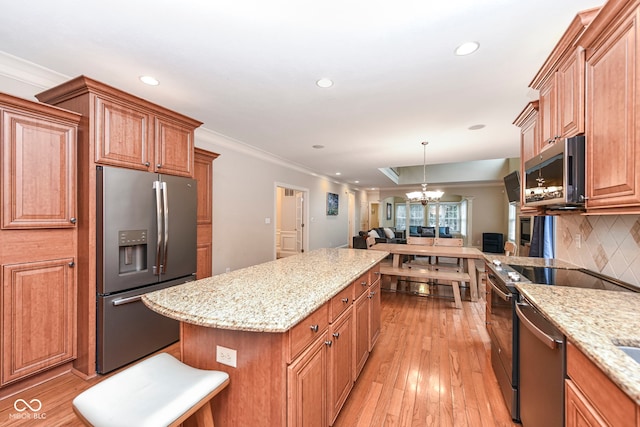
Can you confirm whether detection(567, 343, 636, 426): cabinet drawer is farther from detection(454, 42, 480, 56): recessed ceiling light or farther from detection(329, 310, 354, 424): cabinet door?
detection(454, 42, 480, 56): recessed ceiling light

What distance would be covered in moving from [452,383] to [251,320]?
1921 millimetres

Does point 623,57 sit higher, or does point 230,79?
point 230,79

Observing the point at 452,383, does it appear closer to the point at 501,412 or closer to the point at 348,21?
the point at 501,412

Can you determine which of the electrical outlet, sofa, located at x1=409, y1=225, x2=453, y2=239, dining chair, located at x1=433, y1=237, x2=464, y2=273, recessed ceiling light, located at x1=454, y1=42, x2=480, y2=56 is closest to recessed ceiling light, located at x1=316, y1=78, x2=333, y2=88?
recessed ceiling light, located at x1=454, y1=42, x2=480, y2=56

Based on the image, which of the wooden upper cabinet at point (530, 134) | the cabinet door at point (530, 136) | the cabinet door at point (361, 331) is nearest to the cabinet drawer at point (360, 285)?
the cabinet door at point (361, 331)

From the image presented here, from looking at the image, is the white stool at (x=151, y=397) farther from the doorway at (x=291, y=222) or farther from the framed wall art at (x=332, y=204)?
the framed wall art at (x=332, y=204)

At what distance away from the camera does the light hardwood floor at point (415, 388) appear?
1.73 meters

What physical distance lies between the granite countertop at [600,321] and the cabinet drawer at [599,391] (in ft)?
0.16

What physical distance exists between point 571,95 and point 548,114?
33cm

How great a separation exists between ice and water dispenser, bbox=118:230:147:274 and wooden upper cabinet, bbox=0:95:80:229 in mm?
372

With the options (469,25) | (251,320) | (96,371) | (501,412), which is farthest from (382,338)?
(469,25)

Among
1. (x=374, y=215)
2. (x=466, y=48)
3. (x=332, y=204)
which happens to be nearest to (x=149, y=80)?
(x=466, y=48)

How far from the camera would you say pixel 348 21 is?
170cm

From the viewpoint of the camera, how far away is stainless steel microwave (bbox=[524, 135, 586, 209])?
4.58 feet
